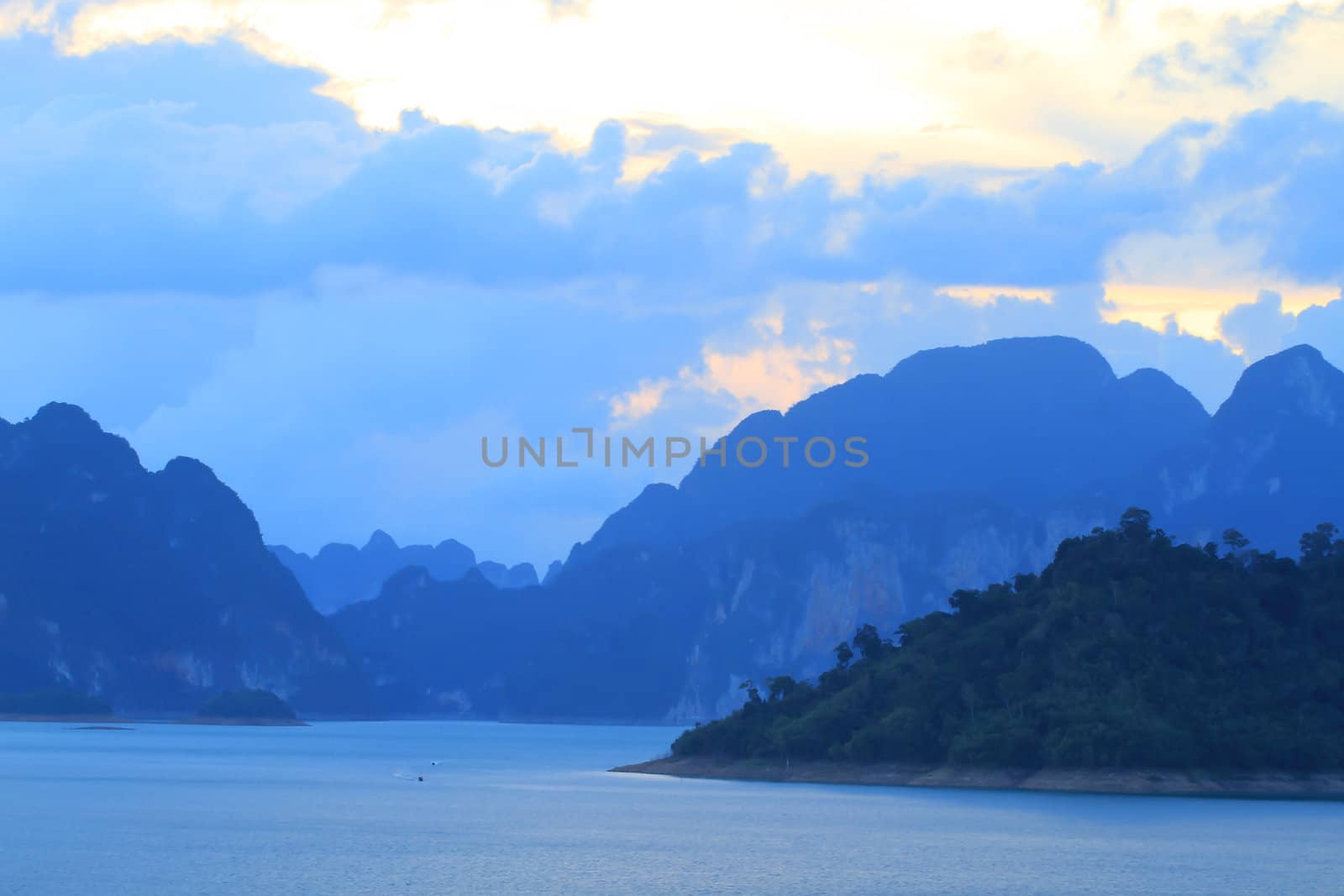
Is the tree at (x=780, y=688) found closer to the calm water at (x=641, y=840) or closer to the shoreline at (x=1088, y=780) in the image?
the shoreline at (x=1088, y=780)

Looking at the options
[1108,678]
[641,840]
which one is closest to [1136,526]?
[1108,678]

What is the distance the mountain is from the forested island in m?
0.16

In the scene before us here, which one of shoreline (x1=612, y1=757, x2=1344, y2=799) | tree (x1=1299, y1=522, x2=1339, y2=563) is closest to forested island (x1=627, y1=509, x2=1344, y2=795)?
shoreline (x1=612, y1=757, x2=1344, y2=799)

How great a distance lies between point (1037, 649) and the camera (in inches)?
5669

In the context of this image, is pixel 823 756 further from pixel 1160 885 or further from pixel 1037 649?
pixel 1160 885

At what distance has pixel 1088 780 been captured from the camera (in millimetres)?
130750

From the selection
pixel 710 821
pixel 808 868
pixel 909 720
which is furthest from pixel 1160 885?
pixel 909 720

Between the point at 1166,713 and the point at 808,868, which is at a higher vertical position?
the point at 1166,713

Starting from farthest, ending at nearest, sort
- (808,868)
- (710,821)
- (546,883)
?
→ (710,821)
(808,868)
(546,883)

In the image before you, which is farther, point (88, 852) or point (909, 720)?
point (909, 720)

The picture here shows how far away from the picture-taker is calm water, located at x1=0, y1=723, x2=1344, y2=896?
79.4 m

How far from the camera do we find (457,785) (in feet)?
497

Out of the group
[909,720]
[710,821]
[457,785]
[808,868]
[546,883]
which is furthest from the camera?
[457,785]

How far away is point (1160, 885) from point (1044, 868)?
20.6 ft
